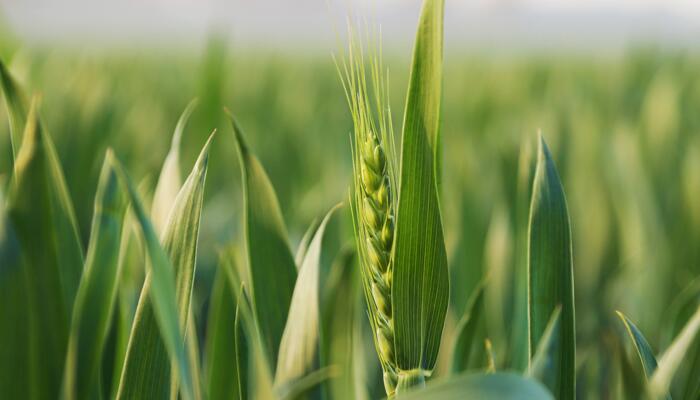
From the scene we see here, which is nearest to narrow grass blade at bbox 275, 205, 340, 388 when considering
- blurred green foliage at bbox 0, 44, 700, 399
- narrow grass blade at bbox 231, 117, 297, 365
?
narrow grass blade at bbox 231, 117, 297, 365

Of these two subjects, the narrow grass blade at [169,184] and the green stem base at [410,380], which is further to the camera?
the narrow grass blade at [169,184]

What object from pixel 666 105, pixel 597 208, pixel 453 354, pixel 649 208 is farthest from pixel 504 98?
pixel 453 354

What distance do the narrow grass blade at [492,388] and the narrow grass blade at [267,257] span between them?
15 cm

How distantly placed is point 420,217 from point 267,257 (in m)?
0.11

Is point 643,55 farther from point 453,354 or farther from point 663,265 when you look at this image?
point 453,354

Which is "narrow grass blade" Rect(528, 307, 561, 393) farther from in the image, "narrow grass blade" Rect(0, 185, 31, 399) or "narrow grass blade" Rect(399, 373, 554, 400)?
"narrow grass blade" Rect(0, 185, 31, 399)

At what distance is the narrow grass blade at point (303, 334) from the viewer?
0.31 metres

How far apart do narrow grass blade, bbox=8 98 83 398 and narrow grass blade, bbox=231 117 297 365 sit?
3.7 inches

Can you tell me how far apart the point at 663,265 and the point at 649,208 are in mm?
69

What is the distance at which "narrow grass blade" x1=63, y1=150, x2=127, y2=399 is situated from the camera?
34 centimetres

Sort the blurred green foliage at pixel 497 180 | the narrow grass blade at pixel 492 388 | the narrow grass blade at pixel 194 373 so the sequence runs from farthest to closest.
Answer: the blurred green foliage at pixel 497 180 < the narrow grass blade at pixel 194 373 < the narrow grass blade at pixel 492 388

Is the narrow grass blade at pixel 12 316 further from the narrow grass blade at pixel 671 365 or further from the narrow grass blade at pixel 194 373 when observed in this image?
the narrow grass blade at pixel 671 365

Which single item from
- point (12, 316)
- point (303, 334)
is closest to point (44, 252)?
point (12, 316)

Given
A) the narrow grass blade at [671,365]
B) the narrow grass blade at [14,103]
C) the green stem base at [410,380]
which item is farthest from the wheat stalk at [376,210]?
the narrow grass blade at [14,103]
